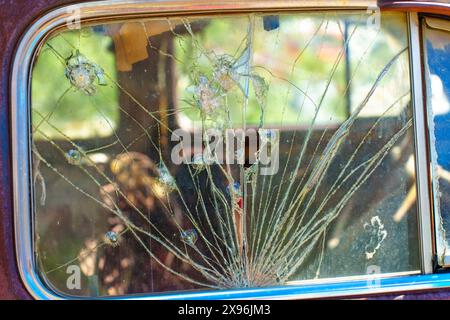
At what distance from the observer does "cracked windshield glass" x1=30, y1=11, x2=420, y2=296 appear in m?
1.80

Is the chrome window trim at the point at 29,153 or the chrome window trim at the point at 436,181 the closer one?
the chrome window trim at the point at 29,153

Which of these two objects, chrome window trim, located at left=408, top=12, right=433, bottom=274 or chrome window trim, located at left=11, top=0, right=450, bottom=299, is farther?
chrome window trim, located at left=408, top=12, right=433, bottom=274

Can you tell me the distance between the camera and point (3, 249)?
172 centimetres

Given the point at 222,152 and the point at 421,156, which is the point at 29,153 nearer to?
the point at 222,152

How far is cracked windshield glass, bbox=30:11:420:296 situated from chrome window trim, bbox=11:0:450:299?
0.03 m

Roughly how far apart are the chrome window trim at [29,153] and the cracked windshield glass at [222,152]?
3cm

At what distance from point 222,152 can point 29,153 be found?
0.59m

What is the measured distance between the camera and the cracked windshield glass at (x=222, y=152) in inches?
70.7

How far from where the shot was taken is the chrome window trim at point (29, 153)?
173 cm

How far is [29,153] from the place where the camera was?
1757 millimetres

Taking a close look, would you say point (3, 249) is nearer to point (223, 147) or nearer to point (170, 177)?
point (170, 177)

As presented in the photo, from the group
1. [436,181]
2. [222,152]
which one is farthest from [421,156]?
[222,152]

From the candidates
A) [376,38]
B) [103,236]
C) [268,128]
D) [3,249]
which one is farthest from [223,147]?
[3,249]

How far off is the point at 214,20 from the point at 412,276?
1028 millimetres
